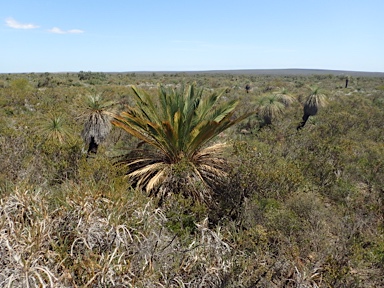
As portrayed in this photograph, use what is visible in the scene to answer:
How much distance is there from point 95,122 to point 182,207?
5840 mm

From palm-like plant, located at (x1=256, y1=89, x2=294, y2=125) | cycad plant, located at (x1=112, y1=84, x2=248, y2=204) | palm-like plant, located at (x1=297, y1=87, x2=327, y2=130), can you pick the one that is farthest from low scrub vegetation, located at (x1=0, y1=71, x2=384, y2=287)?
palm-like plant, located at (x1=297, y1=87, x2=327, y2=130)

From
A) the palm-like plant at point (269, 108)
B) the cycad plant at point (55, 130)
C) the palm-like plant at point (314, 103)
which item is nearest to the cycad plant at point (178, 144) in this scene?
the cycad plant at point (55, 130)

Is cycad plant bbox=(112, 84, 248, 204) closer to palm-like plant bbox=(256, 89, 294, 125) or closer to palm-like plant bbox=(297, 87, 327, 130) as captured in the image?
palm-like plant bbox=(256, 89, 294, 125)

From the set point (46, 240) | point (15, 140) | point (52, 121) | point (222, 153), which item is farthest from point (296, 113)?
point (46, 240)

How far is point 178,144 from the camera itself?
6.97 m

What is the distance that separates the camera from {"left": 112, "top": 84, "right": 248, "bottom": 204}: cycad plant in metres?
6.59

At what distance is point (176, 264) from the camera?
386 cm

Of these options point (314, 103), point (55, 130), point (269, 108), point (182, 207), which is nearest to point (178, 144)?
point (182, 207)

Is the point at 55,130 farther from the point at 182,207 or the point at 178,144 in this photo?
the point at 182,207

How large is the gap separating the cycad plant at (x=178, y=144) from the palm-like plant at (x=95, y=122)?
2727 mm

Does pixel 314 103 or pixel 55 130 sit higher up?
pixel 314 103

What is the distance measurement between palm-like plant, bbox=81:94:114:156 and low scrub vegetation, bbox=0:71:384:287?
4 cm

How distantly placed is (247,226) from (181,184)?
5.46ft

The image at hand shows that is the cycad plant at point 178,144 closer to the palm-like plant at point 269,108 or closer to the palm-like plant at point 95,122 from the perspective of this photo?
the palm-like plant at point 95,122
